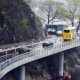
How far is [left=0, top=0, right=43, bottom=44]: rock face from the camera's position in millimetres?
56250

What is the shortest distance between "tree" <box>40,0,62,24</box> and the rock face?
19627 millimetres

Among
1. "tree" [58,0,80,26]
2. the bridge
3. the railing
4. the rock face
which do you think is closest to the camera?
the bridge

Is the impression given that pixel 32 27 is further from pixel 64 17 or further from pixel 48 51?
pixel 64 17

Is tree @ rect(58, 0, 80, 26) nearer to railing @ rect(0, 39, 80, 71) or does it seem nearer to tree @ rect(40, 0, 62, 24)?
tree @ rect(40, 0, 62, 24)

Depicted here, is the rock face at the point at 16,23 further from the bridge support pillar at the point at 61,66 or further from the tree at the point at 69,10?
the tree at the point at 69,10

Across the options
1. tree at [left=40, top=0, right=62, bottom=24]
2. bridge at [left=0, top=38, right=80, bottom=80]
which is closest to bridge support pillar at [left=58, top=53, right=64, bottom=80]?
bridge at [left=0, top=38, right=80, bottom=80]

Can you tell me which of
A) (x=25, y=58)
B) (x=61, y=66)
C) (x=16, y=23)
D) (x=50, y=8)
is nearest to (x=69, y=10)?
(x=50, y=8)

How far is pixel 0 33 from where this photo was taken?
54688 mm

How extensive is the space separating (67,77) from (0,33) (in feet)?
40.4

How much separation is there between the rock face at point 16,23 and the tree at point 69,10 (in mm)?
19562

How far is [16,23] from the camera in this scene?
194ft

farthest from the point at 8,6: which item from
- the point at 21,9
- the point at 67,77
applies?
the point at 67,77

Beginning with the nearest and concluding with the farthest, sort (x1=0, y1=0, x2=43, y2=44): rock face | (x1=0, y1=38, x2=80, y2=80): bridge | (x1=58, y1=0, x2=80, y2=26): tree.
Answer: (x1=0, y1=38, x2=80, y2=80): bridge < (x1=0, y1=0, x2=43, y2=44): rock face < (x1=58, y1=0, x2=80, y2=26): tree

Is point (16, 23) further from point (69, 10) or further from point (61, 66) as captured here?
point (69, 10)
